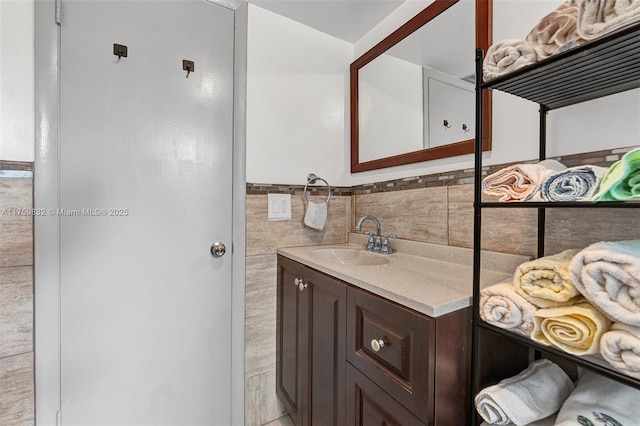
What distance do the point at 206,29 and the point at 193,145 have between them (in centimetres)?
56

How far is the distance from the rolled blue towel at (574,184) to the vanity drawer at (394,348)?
14.5 inches

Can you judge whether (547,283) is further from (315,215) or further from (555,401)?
(315,215)

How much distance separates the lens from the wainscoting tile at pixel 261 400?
142 cm

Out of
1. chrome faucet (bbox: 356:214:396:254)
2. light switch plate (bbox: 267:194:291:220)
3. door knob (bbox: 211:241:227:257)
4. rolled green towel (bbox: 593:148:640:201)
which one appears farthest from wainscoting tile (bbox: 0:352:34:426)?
rolled green towel (bbox: 593:148:640:201)

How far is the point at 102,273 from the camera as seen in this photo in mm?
1138

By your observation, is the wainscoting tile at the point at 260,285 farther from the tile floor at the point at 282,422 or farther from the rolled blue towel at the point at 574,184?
the rolled blue towel at the point at 574,184

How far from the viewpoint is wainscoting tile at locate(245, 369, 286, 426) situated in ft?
4.67

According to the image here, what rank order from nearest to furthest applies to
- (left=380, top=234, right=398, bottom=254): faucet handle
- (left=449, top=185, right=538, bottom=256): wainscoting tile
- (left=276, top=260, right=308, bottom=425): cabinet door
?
(left=449, top=185, right=538, bottom=256): wainscoting tile < (left=276, top=260, right=308, bottom=425): cabinet door < (left=380, top=234, right=398, bottom=254): faucet handle

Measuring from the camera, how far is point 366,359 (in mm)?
835

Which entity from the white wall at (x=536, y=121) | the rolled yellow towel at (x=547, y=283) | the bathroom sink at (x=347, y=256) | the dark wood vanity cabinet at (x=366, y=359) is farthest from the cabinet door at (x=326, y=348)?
the white wall at (x=536, y=121)

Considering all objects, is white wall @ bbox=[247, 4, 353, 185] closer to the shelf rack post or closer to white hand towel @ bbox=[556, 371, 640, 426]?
the shelf rack post

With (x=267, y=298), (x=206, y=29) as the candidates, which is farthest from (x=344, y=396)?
(x=206, y=29)

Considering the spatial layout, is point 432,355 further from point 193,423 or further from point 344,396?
point 193,423

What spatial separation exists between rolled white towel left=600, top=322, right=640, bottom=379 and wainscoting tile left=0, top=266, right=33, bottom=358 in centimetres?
162
